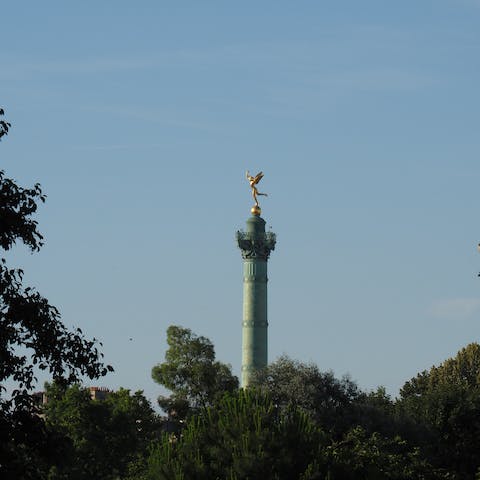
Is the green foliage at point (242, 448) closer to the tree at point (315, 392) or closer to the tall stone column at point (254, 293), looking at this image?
the tree at point (315, 392)

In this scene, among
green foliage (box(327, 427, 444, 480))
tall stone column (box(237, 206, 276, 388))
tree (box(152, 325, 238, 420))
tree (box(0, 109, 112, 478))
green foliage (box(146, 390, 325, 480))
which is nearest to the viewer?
tree (box(0, 109, 112, 478))

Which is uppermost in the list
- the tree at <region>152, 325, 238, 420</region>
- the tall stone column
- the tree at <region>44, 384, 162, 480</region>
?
the tall stone column

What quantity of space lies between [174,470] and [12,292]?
3175 cm

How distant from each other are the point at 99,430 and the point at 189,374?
44.8ft

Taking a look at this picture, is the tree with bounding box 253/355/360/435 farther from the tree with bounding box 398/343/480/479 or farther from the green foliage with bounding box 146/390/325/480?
the green foliage with bounding box 146/390/325/480

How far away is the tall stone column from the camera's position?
437 feet

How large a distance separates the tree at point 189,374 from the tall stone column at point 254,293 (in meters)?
22.3

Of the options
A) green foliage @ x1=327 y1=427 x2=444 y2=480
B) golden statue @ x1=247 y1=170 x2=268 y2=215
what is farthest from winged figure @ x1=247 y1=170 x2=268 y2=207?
green foliage @ x1=327 y1=427 x2=444 y2=480

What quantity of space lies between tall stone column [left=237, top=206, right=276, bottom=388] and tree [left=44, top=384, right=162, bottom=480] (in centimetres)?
3446

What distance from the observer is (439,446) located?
92.6 m

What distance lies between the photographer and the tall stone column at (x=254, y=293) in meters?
133

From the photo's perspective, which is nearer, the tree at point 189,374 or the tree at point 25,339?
the tree at point 25,339

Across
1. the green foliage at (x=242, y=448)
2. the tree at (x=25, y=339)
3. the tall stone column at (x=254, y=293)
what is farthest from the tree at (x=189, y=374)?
the tree at (x=25, y=339)

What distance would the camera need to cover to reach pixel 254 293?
135625 mm
